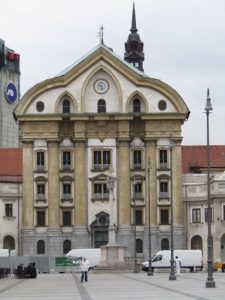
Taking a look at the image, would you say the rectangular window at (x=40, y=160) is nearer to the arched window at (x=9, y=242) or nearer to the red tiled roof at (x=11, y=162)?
the red tiled roof at (x=11, y=162)

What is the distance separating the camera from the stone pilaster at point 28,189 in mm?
115750

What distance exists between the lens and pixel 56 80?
117 meters

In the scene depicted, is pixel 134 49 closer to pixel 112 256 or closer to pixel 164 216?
pixel 164 216

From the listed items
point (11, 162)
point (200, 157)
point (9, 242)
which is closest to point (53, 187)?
point (9, 242)

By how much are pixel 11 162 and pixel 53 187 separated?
12071 millimetres

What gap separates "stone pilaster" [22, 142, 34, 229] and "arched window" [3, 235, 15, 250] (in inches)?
136

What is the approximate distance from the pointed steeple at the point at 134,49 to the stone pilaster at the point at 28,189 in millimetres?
43740

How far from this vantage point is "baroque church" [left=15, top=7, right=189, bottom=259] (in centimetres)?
11594

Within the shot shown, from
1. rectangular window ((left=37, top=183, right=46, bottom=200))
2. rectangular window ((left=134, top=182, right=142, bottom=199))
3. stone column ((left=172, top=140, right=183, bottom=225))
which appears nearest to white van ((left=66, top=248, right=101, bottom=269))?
rectangular window ((left=37, top=183, right=46, bottom=200))

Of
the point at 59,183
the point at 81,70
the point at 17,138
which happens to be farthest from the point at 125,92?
the point at 17,138

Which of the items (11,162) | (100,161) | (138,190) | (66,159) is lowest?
→ (138,190)

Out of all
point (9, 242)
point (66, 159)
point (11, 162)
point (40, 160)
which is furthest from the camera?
point (11, 162)

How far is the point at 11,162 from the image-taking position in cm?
12625

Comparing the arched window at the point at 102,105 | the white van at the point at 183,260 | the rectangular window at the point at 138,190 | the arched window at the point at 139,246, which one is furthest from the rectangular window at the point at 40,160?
the white van at the point at 183,260
